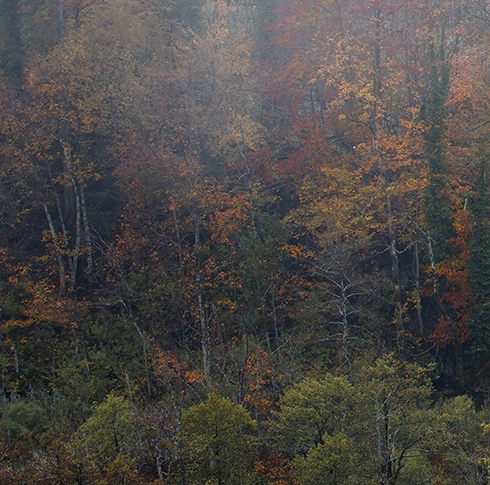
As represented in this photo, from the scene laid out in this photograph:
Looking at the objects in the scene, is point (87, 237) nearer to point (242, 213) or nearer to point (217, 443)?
point (242, 213)

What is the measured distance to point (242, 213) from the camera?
2417 cm

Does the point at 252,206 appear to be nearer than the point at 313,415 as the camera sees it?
No

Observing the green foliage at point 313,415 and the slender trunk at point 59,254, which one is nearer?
the green foliage at point 313,415

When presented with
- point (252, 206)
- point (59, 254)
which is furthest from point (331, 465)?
point (59, 254)

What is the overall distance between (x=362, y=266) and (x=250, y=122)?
24.8 feet

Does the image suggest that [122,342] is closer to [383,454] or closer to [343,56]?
[383,454]

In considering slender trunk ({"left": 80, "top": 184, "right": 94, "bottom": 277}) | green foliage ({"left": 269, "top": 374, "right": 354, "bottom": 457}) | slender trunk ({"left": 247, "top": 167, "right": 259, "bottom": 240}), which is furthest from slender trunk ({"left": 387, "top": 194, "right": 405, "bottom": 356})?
slender trunk ({"left": 80, "top": 184, "right": 94, "bottom": 277})

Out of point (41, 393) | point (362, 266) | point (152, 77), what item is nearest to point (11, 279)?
point (41, 393)

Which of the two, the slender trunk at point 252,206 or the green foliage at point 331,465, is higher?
the slender trunk at point 252,206

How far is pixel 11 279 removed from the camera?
845 inches

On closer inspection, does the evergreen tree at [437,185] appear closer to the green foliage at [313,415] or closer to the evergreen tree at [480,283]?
the evergreen tree at [480,283]

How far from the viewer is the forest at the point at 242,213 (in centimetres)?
1962

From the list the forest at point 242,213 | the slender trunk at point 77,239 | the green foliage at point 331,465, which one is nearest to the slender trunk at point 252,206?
the forest at point 242,213

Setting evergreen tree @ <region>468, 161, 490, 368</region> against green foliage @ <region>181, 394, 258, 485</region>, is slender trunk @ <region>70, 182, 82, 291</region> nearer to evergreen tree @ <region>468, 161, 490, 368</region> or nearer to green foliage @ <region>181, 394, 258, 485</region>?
green foliage @ <region>181, 394, 258, 485</region>
